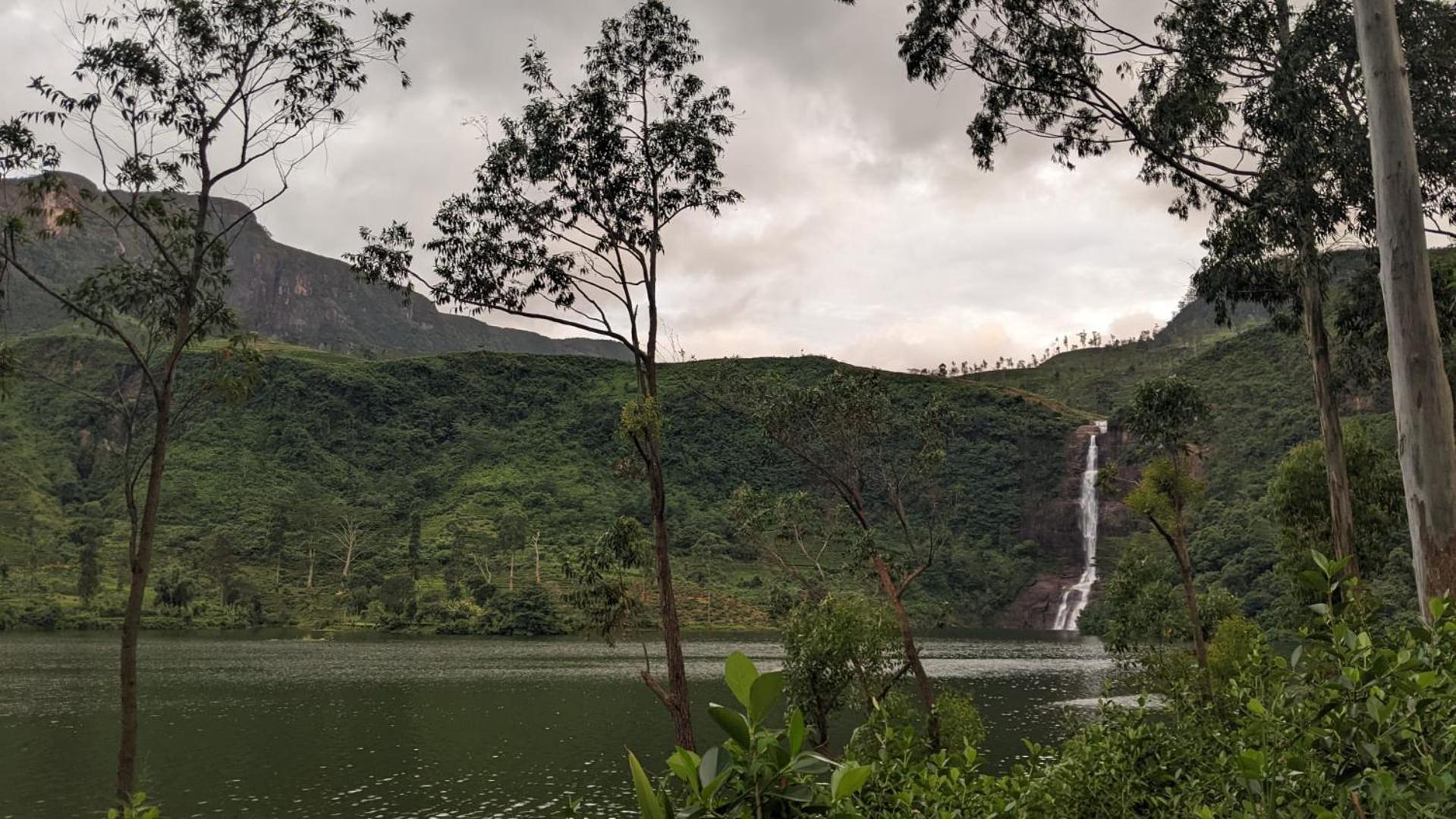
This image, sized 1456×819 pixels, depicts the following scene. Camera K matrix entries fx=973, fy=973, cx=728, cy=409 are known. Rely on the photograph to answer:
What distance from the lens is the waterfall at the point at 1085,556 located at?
130 m

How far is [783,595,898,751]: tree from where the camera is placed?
2878 centimetres

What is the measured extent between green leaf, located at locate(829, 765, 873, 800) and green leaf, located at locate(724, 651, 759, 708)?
0.21 metres

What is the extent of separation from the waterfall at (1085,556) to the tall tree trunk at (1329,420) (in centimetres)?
10888

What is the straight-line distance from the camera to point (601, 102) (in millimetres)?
23266

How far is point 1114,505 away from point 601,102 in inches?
5121

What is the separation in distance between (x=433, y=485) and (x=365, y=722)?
408ft

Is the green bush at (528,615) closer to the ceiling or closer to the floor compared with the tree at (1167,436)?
closer to the floor

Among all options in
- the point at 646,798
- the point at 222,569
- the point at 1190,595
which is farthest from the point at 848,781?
the point at 222,569

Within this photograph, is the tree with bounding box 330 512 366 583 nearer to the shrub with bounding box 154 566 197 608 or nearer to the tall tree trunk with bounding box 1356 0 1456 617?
the shrub with bounding box 154 566 197 608

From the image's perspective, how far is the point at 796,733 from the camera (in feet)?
5.96

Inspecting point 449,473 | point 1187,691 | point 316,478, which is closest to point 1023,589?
point 449,473

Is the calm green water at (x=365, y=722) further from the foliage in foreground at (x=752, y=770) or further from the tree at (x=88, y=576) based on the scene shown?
the foliage in foreground at (x=752, y=770)

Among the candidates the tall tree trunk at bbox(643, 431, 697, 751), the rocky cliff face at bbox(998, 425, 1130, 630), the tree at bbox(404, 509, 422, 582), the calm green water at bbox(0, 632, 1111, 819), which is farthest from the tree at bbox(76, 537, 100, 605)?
the rocky cliff face at bbox(998, 425, 1130, 630)

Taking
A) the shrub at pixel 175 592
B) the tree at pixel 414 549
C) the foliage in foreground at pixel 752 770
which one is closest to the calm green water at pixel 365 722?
the foliage in foreground at pixel 752 770
